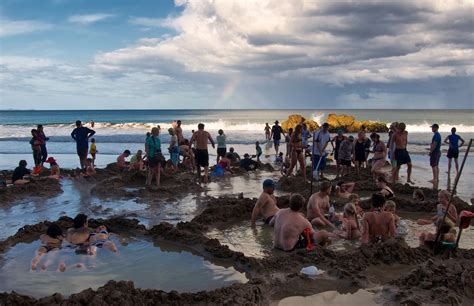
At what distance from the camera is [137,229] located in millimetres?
8117

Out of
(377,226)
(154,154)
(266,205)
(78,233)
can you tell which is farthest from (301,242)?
(154,154)

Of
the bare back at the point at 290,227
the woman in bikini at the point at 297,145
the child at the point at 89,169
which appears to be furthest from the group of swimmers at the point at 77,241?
the child at the point at 89,169

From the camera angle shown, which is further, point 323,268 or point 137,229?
point 137,229

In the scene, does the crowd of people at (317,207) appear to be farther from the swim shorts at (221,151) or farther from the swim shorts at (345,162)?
the swim shorts at (221,151)

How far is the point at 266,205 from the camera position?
8.80 meters

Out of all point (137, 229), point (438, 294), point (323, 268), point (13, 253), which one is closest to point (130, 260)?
point (137, 229)

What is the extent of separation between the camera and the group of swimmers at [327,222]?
22.5 feet

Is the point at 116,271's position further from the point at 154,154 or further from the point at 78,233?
the point at 154,154

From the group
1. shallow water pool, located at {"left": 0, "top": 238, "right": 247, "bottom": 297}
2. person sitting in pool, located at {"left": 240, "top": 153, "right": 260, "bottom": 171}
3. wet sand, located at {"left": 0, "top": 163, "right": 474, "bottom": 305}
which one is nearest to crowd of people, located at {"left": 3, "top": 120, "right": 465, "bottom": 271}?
shallow water pool, located at {"left": 0, "top": 238, "right": 247, "bottom": 297}

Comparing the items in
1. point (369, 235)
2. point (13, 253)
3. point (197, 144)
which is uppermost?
point (197, 144)

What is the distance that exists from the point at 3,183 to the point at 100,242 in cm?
659

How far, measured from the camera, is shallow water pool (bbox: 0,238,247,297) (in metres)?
5.66

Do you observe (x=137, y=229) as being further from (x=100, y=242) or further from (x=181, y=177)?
(x=181, y=177)

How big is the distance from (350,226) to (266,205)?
1.76m
